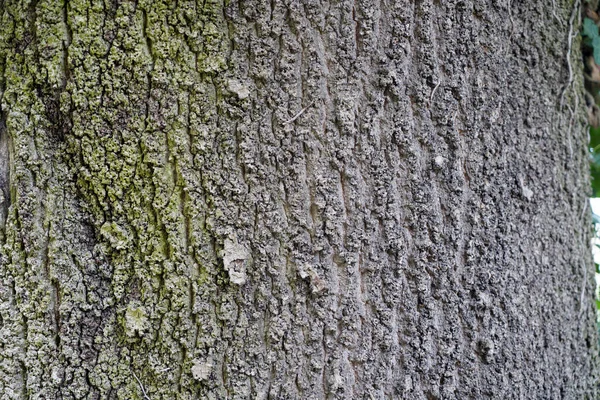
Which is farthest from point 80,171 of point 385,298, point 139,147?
point 385,298

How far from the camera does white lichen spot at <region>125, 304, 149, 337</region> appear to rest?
1.03m

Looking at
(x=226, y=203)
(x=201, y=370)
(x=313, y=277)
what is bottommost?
(x=201, y=370)

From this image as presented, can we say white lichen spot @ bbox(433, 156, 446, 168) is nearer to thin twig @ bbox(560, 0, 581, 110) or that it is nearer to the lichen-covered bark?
the lichen-covered bark

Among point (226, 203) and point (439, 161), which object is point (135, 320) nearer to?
point (226, 203)

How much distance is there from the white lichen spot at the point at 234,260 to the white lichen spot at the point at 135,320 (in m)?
0.19

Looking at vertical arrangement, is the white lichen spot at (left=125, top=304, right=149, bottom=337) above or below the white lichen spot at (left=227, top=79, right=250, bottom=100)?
below

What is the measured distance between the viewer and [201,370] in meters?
1.03

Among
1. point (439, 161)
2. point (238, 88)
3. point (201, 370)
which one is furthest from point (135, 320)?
point (439, 161)

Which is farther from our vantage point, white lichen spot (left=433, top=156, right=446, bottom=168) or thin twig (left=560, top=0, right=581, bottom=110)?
thin twig (left=560, top=0, right=581, bottom=110)

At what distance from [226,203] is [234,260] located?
111 millimetres

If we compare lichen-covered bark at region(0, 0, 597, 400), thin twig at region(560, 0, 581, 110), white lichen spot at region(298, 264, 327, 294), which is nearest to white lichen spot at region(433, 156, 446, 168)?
lichen-covered bark at region(0, 0, 597, 400)

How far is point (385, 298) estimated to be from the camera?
1080 mm

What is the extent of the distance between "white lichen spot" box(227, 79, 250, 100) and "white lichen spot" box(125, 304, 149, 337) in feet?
1.49

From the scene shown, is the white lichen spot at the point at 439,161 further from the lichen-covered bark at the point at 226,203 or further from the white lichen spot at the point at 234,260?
the white lichen spot at the point at 234,260
